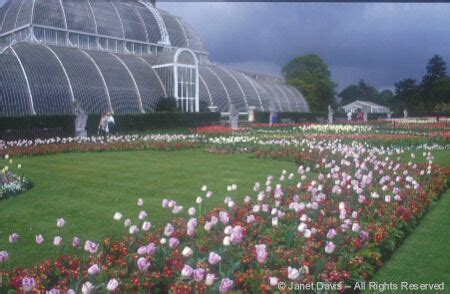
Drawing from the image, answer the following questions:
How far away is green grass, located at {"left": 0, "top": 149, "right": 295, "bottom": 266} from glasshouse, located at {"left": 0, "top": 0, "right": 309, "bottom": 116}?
14.0 metres

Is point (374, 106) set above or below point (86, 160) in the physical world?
above

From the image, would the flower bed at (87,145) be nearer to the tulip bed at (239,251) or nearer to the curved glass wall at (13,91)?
the curved glass wall at (13,91)

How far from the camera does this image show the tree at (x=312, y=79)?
6253 cm

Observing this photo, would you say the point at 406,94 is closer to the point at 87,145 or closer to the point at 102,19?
the point at 102,19

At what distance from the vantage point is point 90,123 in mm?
24125

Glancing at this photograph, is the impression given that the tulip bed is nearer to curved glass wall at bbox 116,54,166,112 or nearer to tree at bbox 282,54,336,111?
curved glass wall at bbox 116,54,166,112

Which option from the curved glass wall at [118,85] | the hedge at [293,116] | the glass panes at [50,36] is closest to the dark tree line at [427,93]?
the hedge at [293,116]

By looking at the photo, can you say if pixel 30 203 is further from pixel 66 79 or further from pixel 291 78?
pixel 291 78

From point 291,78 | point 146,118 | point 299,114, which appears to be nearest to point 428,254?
point 146,118

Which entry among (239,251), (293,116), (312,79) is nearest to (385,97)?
(312,79)

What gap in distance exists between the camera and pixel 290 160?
13492mm

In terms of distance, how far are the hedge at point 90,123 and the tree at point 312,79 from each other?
32.1 meters

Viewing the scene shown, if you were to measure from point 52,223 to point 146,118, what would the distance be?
69.0 feet

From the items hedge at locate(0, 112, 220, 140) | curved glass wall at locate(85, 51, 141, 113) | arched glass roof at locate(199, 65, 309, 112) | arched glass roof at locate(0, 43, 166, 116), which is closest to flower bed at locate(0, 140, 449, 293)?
hedge at locate(0, 112, 220, 140)
